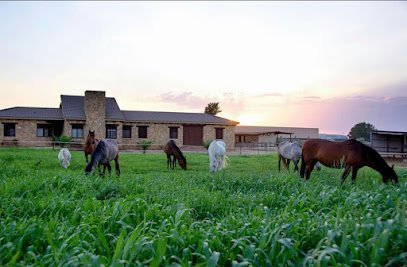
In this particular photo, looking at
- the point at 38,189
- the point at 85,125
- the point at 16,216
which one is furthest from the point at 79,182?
the point at 85,125

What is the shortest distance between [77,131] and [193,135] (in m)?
11.2

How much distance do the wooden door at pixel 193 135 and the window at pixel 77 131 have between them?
10.0m

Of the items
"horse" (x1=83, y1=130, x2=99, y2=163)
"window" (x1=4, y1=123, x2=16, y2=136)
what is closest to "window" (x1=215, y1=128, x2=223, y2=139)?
"window" (x1=4, y1=123, x2=16, y2=136)

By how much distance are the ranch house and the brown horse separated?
2385cm

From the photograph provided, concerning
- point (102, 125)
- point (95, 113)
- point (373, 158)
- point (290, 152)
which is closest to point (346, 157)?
point (373, 158)

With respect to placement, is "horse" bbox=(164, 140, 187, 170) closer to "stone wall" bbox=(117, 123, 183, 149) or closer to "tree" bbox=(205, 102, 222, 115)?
"stone wall" bbox=(117, 123, 183, 149)

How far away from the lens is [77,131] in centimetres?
3000

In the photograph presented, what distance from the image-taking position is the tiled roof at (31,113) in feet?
93.5

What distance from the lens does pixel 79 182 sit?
6691mm

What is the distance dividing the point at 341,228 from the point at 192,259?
1.32 m

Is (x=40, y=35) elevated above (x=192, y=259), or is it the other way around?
(x=40, y=35)

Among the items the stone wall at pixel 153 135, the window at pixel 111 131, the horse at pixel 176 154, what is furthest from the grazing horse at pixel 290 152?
the window at pixel 111 131

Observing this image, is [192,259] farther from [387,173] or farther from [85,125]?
[85,125]

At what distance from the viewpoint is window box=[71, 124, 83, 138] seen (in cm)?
2978
